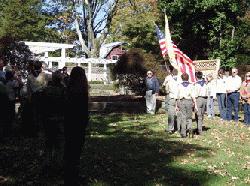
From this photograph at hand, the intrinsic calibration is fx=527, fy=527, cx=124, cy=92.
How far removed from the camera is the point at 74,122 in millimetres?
8250

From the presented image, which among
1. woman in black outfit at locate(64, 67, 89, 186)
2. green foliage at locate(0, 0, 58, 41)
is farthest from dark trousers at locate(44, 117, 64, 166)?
green foliage at locate(0, 0, 58, 41)

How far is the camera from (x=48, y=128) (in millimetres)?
9539

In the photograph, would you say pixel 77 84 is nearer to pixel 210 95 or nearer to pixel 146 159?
pixel 146 159

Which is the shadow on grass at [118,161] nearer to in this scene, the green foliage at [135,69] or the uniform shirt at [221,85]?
the uniform shirt at [221,85]

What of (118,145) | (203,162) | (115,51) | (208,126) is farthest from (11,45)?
(115,51)

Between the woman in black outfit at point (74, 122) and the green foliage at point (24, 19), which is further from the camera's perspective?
the green foliage at point (24, 19)

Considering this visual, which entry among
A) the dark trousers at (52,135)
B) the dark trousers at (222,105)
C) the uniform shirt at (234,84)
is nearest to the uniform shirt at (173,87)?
the uniform shirt at (234,84)

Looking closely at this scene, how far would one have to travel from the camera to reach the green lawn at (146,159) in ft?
32.1

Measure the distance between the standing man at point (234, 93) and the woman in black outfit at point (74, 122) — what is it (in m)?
13.6

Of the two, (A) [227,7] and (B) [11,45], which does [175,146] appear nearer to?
(B) [11,45]

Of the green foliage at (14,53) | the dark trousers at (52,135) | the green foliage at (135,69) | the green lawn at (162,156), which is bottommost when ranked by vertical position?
the green lawn at (162,156)

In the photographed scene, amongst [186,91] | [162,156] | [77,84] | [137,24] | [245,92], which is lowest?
[162,156]

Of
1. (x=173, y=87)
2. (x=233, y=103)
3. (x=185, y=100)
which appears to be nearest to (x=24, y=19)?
(x=233, y=103)

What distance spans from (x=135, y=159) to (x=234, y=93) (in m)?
10.5
